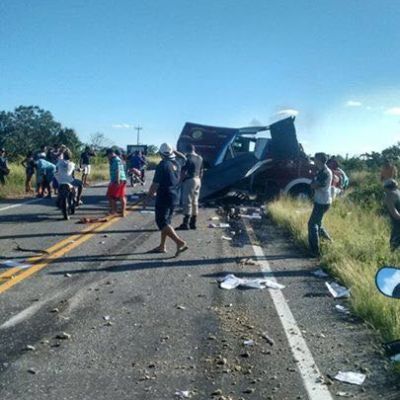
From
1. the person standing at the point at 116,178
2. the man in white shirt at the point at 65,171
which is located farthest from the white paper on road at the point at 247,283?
the man in white shirt at the point at 65,171

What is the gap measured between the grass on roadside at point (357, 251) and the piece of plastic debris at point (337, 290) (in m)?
0.11

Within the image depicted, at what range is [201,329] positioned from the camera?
559 centimetres

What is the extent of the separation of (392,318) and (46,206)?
1201 cm

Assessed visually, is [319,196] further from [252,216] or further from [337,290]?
[252,216]

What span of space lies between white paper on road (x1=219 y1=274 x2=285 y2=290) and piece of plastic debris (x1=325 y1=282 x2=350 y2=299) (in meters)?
0.66

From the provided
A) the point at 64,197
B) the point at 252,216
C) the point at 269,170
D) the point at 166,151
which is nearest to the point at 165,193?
the point at 166,151

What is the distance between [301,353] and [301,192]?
13333mm

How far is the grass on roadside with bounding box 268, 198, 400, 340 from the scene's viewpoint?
233 inches

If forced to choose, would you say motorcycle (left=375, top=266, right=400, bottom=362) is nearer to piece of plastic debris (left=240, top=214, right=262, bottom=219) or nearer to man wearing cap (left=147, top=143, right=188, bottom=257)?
man wearing cap (left=147, top=143, right=188, bottom=257)

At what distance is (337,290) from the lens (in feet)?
24.0

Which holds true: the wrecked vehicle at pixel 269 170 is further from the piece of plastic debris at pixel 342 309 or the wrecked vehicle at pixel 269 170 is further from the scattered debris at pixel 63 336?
the scattered debris at pixel 63 336

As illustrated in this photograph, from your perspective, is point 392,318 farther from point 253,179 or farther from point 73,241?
point 253,179

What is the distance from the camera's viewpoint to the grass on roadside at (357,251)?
5.91 m

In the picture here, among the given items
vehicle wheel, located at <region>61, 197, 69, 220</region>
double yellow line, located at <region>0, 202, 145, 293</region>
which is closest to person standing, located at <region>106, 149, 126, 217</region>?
vehicle wheel, located at <region>61, 197, 69, 220</region>
